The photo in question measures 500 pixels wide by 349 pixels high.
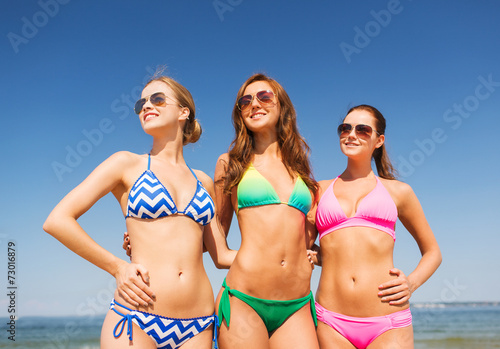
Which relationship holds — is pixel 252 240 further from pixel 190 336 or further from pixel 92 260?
pixel 92 260

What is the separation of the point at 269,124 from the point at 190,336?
2.46 meters

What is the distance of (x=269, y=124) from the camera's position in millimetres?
5000

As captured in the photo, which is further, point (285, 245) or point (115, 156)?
point (285, 245)

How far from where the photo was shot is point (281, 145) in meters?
Answer: 5.11

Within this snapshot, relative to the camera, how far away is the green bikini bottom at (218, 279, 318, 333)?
13.8 feet

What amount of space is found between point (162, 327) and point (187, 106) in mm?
2320

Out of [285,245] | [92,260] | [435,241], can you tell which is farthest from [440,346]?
[92,260]

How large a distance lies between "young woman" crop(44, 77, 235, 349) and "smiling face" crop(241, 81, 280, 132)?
106 cm

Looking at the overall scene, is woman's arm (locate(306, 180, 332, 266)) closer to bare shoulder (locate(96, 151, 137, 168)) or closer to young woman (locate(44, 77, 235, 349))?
young woman (locate(44, 77, 235, 349))

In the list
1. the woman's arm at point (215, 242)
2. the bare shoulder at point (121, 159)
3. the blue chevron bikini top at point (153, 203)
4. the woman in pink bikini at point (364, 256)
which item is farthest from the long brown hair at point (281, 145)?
the bare shoulder at point (121, 159)

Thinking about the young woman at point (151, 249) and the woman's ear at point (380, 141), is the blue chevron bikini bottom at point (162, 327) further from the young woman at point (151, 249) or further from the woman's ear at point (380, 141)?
the woman's ear at point (380, 141)

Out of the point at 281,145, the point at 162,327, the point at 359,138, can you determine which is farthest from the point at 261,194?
the point at 162,327

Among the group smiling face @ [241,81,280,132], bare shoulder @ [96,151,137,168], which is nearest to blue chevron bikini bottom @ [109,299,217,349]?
bare shoulder @ [96,151,137,168]

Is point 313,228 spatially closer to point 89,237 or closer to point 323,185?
point 323,185
